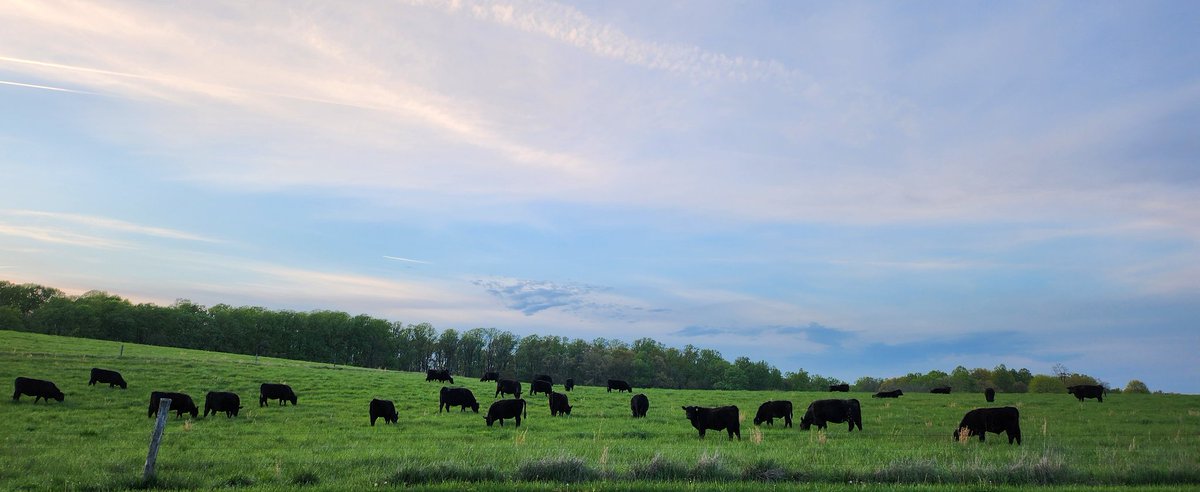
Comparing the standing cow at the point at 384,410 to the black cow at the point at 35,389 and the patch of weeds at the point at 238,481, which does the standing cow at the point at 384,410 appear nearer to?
the patch of weeds at the point at 238,481

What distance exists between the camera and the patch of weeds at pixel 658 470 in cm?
1295

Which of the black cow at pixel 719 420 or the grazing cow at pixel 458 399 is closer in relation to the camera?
the black cow at pixel 719 420

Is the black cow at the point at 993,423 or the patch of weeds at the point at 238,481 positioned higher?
the black cow at the point at 993,423

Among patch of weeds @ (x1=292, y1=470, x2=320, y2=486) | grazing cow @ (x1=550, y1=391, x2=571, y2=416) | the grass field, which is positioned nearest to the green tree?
the grass field

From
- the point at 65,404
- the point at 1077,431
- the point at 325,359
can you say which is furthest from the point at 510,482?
the point at 325,359

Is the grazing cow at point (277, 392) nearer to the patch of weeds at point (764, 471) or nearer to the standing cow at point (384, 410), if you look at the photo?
the standing cow at point (384, 410)

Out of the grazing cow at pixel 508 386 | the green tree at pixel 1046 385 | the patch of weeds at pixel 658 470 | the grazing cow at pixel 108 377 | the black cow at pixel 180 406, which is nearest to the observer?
the patch of weeds at pixel 658 470

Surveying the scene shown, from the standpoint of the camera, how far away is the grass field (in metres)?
12.8

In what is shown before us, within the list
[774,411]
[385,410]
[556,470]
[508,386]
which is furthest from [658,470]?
Result: [508,386]

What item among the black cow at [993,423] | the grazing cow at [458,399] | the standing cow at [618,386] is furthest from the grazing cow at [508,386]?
the black cow at [993,423]

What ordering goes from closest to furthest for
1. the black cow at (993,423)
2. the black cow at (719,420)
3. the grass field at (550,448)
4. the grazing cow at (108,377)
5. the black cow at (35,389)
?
the grass field at (550,448) → the black cow at (993,423) → the black cow at (719,420) → the black cow at (35,389) → the grazing cow at (108,377)

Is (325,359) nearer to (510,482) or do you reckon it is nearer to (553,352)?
(553,352)

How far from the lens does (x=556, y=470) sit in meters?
12.9

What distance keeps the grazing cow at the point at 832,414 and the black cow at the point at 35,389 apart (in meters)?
35.3
